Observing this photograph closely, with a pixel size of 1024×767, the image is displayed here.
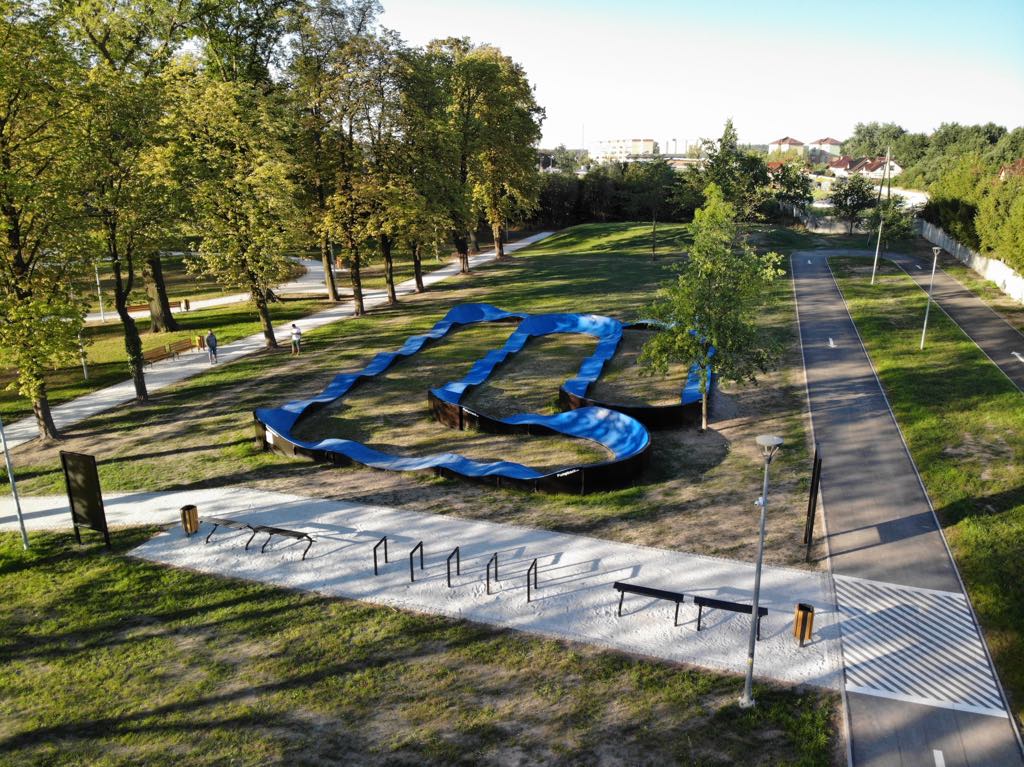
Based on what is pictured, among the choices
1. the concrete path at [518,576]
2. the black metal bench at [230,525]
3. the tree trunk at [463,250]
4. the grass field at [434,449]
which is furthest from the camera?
the tree trunk at [463,250]

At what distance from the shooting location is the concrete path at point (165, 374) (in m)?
25.0

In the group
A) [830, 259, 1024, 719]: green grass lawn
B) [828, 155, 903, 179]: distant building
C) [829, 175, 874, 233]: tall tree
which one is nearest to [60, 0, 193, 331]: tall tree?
[830, 259, 1024, 719]: green grass lawn

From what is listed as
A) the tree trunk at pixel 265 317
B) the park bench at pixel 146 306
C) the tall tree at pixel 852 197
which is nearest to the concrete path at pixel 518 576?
the tree trunk at pixel 265 317

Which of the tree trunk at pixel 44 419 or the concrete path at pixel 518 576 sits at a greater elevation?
the tree trunk at pixel 44 419

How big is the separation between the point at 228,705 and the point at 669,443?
14.4 m

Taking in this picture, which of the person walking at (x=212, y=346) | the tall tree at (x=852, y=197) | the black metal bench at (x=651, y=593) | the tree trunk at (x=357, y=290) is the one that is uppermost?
the tall tree at (x=852, y=197)

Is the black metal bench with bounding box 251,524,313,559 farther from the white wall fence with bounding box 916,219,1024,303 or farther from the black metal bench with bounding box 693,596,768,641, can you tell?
the white wall fence with bounding box 916,219,1024,303

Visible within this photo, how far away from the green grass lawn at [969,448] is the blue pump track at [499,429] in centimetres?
746

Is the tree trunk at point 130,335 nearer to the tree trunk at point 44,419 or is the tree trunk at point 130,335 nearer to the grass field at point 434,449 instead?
the grass field at point 434,449

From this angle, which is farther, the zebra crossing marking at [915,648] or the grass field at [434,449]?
A: the grass field at [434,449]

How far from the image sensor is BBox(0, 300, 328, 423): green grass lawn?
27.9 meters

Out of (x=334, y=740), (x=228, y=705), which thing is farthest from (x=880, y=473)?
(x=228, y=705)

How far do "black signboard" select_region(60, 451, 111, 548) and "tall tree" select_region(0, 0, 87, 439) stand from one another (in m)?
5.70

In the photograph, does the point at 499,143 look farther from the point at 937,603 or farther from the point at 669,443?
the point at 937,603
